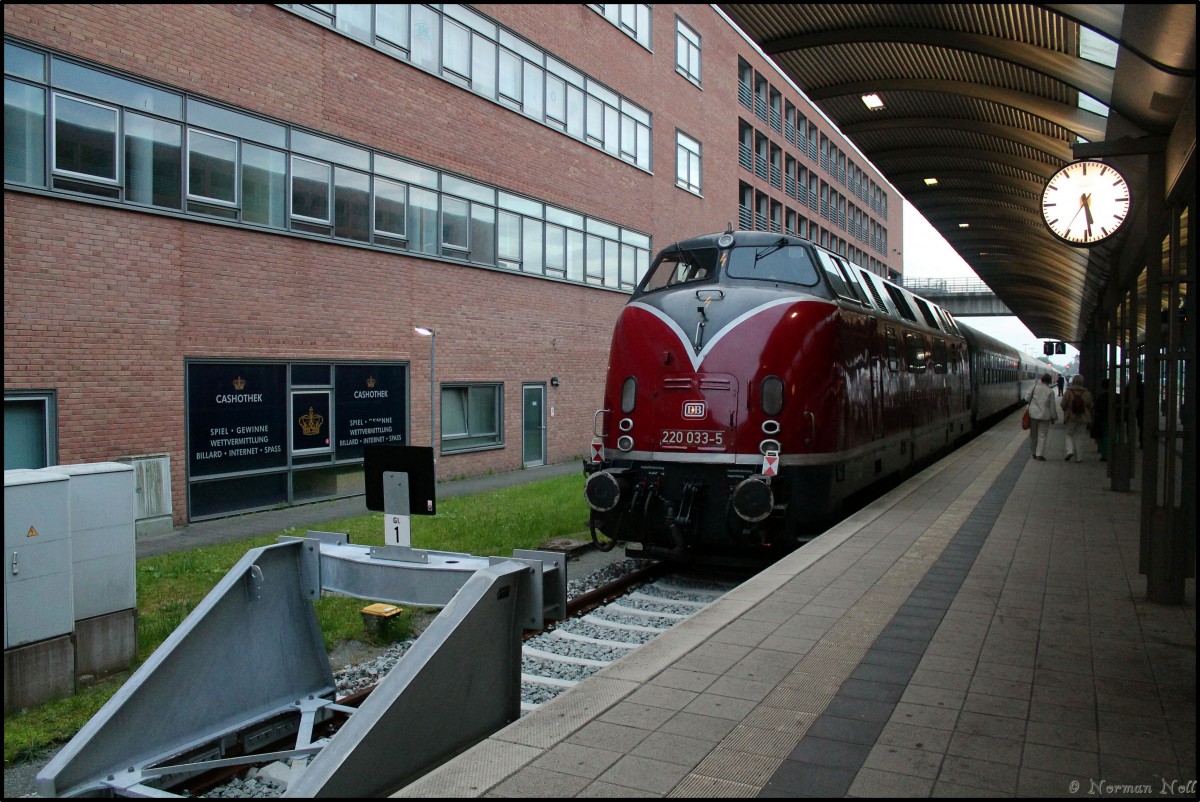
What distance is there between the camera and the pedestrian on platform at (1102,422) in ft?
60.0

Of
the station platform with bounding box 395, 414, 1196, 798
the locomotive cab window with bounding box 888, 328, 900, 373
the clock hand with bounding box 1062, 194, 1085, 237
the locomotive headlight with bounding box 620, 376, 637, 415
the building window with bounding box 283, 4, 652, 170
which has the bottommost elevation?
the station platform with bounding box 395, 414, 1196, 798

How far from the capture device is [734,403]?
28.7 ft

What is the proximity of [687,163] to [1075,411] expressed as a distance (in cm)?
1605

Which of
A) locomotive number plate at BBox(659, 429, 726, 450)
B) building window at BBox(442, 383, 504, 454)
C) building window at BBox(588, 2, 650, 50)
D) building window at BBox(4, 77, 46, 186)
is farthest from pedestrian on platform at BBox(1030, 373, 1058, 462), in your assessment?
building window at BBox(4, 77, 46, 186)

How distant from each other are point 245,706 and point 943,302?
60.8 m

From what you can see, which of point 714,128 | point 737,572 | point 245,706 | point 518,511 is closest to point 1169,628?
point 737,572

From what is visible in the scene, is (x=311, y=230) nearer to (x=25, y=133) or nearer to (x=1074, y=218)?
(x=25, y=133)

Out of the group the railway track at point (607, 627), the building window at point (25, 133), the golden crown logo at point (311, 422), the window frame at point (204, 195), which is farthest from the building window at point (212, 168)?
the railway track at point (607, 627)

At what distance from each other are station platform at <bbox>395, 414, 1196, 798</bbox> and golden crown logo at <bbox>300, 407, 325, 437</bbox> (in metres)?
9.76

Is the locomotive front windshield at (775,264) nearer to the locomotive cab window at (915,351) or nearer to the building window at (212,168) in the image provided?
the locomotive cab window at (915,351)

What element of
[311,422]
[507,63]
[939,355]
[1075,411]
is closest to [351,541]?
[311,422]

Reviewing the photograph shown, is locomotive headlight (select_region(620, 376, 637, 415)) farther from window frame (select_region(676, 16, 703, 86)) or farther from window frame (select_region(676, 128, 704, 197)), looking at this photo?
window frame (select_region(676, 16, 703, 86))

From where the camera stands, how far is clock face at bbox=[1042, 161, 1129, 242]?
7965mm

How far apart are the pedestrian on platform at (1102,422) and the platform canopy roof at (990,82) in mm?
6140
